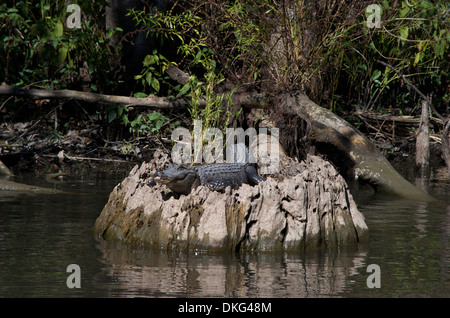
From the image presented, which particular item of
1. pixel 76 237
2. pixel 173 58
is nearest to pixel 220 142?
pixel 173 58

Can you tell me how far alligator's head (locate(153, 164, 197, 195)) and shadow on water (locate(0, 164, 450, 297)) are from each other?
826mm

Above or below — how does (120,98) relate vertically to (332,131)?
above

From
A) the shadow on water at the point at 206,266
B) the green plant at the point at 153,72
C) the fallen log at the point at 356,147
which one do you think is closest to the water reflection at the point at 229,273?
the shadow on water at the point at 206,266

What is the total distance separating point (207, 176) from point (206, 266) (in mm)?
1720

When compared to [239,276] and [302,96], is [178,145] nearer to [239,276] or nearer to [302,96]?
[302,96]

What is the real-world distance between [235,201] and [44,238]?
1841 mm

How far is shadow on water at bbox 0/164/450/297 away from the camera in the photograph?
4.59 m

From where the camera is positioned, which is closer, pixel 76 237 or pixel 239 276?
pixel 239 276

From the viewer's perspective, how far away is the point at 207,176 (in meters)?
6.79

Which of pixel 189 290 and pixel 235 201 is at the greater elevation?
pixel 235 201

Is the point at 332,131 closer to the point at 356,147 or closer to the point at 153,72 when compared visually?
the point at 356,147

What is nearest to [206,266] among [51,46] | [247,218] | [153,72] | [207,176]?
[247,218]

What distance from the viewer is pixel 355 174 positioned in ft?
30.2
